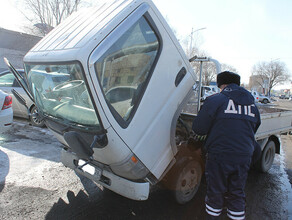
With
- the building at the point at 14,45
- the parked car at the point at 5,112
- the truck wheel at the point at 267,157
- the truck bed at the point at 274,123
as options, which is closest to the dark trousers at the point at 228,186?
the truck bed at the point at 274,123

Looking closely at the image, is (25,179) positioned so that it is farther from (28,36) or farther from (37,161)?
(28,36)

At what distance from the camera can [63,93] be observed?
2.22m

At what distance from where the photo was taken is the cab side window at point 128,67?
2006 mm

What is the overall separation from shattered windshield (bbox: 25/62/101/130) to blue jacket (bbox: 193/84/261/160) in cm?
125

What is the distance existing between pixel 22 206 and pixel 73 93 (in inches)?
74.8

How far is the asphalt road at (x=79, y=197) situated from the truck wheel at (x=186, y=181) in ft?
0.48

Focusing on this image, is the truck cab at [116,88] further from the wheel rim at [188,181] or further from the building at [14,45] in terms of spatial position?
the building at [14,45]

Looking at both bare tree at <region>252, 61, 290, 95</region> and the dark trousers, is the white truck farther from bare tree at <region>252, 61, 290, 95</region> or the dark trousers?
bare tree at <region>252, 61, 290, 95</region>

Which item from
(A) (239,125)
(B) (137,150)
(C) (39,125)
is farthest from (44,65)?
(C) (39,125)

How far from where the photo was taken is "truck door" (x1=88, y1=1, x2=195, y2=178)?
2.01m

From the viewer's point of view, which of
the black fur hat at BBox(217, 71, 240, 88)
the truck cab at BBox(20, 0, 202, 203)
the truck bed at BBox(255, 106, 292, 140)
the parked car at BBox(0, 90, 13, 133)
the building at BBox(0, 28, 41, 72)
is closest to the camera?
the truck cab at BBox(20, 0, 202, 203)

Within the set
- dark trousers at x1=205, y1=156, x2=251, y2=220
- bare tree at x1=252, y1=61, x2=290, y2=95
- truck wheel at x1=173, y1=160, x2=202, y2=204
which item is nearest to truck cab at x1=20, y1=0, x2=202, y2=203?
truck wheel at x1=173, y1=160, x2=202, y2=204

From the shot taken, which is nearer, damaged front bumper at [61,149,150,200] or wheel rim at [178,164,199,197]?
damaged front bumper at [61,149,150,200]

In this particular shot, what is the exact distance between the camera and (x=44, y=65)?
2.17 meters
